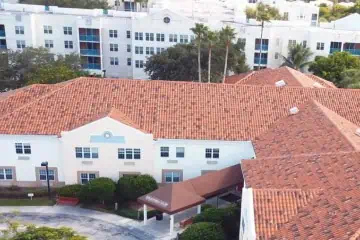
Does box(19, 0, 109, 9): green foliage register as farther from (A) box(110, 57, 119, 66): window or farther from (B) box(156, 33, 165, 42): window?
(B) box(156, 33, 165, 42): window

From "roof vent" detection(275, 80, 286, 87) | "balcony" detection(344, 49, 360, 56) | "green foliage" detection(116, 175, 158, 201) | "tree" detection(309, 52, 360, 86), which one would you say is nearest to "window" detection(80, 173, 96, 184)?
"green foliage" detection(116, 175, 158, 201)

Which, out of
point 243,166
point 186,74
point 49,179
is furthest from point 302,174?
point 186,74

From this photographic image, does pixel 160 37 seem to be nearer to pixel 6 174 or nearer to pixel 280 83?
pixel 280 83

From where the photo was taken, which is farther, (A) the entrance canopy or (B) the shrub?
(A) the entrance canopy

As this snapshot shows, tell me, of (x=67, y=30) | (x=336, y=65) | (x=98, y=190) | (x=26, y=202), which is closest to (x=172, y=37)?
(x=67, y=30)

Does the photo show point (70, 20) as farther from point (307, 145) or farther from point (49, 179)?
point (307, 145)

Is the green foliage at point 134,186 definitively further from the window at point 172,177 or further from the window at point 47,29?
the window at point 47,29
